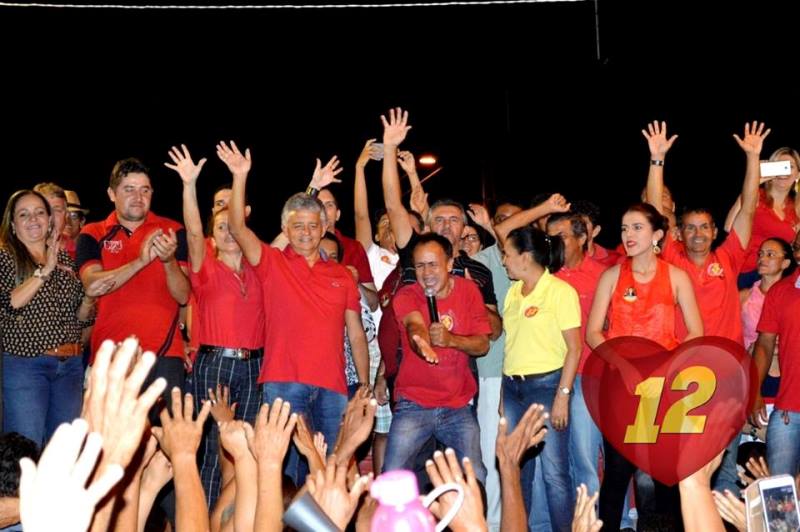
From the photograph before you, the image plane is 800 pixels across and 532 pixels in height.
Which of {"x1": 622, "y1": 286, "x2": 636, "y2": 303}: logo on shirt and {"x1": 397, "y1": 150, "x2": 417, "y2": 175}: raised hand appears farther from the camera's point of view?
{"x1": 397, "y1": 150, "x2": 417, "y2": 175}: raised hand

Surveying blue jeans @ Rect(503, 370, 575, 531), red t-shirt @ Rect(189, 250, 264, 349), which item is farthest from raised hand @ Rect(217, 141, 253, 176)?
blue jeans @ Rect(503, 370, 575, 531)

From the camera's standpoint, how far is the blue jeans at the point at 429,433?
6.00 m

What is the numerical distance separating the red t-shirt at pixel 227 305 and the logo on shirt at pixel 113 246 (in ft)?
1.46

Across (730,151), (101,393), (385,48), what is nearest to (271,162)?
(385,48)

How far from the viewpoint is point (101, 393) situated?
2.11m

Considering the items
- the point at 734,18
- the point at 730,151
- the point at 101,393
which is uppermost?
the point at 734,18

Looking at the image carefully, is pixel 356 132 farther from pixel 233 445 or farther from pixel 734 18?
pixel 233 445

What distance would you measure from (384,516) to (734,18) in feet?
35.2

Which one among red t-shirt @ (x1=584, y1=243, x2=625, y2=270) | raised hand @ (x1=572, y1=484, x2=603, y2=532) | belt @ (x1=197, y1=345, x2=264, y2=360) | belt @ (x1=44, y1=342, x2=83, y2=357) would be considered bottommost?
raised hand @ (x1=572, y1=484, x2=603, y2=532)

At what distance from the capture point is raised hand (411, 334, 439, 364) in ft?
19.0

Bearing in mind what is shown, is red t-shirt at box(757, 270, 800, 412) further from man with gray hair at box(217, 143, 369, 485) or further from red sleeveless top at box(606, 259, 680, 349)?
man with gray hair at box(217, 143, 369, 485)

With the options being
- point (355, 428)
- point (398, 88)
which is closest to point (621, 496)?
point (355, 428)

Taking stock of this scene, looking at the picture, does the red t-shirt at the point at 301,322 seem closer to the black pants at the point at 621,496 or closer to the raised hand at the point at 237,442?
the black pants at the point at 621,496

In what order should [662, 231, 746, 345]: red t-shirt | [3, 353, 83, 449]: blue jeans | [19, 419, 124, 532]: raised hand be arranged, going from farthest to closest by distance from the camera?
[662, 231, 746, 345]: red t-shirt → [3, 353, 83, 449]: blue jeans → [19, 419, 124, 532]: raised hand
